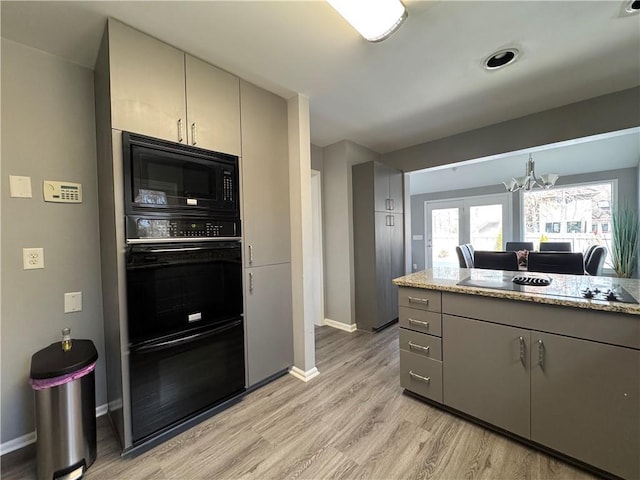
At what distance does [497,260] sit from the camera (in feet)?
11.1

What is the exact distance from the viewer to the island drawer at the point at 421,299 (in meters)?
1.87

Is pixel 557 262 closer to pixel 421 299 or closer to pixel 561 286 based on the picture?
pixel 561 286

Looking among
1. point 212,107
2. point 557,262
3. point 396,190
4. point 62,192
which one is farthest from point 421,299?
point 62,192

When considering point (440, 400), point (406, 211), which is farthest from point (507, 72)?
point (440, 400)

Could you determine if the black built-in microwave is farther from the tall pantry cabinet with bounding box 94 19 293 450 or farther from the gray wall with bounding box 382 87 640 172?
the gray wall with bounding box 382 87 640 172

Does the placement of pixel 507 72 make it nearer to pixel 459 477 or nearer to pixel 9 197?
pixel 459 477

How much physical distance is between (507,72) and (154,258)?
9.53 feet

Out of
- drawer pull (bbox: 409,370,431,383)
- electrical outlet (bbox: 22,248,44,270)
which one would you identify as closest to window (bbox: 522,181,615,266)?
drawer pull (bbox: 409,370,431,383)

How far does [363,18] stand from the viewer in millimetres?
1424

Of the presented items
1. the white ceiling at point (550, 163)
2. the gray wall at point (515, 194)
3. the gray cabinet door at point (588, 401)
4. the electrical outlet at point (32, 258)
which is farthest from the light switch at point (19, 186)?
the gray wall at point (515, 194)

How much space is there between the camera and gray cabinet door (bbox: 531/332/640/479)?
1.26 meters

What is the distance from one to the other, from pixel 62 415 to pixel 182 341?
0.61m

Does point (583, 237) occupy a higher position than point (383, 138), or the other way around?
point (383, 138)

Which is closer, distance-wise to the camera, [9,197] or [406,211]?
[9,197]
